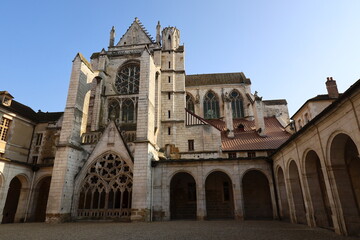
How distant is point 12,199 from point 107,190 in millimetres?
9943

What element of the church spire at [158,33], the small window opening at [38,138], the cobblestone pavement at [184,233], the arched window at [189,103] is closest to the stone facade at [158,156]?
the small window opening at [38,138]

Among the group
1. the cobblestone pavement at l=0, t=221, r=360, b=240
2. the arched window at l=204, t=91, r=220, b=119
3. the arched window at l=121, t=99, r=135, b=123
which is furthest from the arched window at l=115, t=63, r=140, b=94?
the cobblestone pavement at l=0, t=221, r=360, b=240

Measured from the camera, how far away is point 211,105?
103 feet

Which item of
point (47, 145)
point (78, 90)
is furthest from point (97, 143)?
point (47, 145)

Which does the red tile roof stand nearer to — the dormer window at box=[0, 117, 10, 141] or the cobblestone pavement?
the cobblestone pavement

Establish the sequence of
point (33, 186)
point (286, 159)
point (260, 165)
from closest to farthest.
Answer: point (286, 159) < point (260, 165) < point (33, 186)

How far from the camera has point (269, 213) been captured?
17.7 metres

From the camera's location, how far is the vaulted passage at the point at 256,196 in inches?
704

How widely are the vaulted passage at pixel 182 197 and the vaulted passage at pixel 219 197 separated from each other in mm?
1320

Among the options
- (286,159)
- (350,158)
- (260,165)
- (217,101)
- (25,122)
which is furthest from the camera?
(217,101)

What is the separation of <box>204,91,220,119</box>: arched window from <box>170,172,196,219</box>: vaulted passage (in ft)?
41.7

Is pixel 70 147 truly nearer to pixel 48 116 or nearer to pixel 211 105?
pixel 48 116

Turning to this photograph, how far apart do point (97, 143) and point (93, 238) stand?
10.0 meters

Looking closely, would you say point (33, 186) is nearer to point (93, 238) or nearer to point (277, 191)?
point (93, 238)
